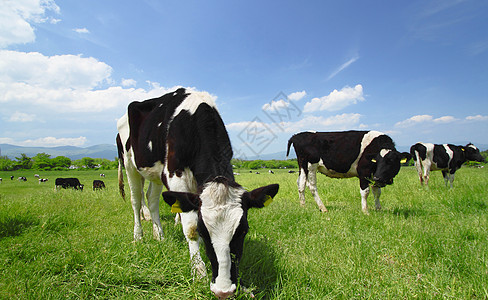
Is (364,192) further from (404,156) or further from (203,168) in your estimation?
(203,168)

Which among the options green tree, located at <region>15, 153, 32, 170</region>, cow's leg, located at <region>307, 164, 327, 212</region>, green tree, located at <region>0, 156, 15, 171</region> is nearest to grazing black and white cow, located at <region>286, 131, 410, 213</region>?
cow's leg, located at <region>307, 164, 327, 212</region>

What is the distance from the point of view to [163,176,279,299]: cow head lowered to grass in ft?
7.75

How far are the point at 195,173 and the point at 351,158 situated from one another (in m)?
6.19

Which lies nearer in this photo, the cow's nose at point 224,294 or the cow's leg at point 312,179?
the cow's nose at point 224,294

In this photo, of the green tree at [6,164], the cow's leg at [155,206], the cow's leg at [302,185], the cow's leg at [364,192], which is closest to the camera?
the cow's leg at [155,206]

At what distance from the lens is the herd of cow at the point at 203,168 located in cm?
248

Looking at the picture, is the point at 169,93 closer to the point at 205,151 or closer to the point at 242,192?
the point at 205,151

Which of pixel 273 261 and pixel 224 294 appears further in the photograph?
pixel 273 261

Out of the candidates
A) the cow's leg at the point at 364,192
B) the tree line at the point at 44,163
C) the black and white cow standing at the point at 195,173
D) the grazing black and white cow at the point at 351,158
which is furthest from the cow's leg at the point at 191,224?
the tree line at the point at 44,163

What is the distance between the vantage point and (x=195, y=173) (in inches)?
133

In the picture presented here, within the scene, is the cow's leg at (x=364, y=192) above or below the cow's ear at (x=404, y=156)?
below

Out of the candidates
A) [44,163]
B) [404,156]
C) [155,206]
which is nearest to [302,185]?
[404,156]

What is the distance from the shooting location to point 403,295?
96.3 inches

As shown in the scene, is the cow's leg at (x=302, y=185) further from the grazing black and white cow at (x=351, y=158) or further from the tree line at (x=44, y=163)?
the tree line at (x=44, y=163)
